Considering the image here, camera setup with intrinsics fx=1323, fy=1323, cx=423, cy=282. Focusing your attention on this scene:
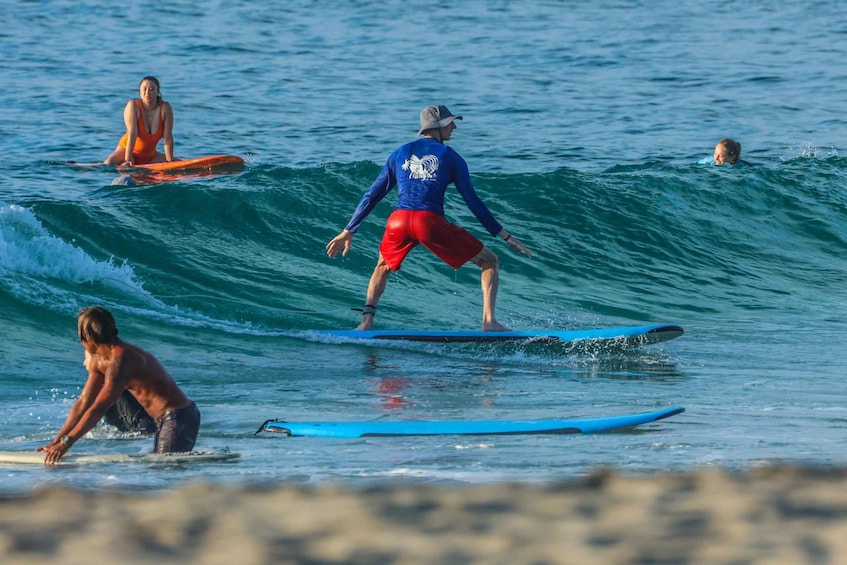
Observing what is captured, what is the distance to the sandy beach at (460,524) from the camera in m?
3.31

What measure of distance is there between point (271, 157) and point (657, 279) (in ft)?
21.3

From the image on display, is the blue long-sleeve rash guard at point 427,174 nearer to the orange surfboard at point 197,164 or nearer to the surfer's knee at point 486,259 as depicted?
the surfer's knee at point 486,259

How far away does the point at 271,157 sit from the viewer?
18719mm

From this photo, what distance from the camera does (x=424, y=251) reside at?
1449 cm

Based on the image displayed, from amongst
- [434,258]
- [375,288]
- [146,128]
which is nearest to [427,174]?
[375,288]

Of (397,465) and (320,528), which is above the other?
(320,528)

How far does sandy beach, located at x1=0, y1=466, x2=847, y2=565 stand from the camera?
3312 millimetres

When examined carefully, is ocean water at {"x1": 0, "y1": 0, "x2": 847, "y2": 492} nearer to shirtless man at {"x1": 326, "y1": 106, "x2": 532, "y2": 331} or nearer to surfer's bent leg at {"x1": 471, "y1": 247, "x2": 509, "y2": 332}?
surfer's bent leg at {"x1": 471, "y1": 247, "x2": 509, "y2": 332}

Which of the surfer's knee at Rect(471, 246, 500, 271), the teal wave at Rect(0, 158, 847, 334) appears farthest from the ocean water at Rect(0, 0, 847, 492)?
the surfer's knee at Rect(471, 246, 500, 271)

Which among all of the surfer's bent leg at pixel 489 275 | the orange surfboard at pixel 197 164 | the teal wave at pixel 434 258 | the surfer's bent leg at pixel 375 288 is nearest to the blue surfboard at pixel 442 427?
the surfer's bent leg at pixel 489 275

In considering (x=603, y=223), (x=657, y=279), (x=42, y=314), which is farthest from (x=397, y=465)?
(x=603, y=223)

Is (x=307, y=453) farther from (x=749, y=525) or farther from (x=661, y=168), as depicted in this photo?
(x=661, y=168)

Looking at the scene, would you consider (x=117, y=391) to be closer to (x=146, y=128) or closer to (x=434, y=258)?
(x=434, y=258)

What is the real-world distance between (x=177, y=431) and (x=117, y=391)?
1.27ft
